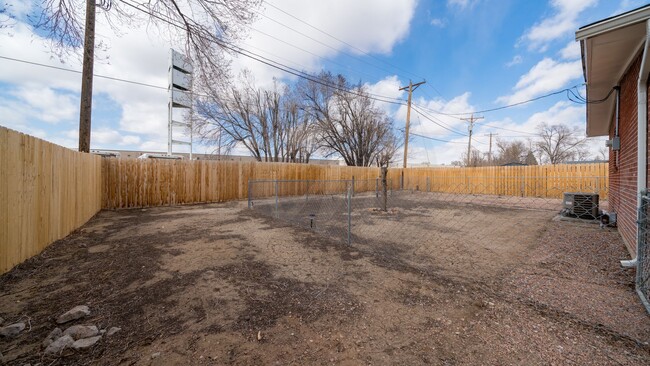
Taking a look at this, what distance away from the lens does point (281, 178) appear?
15148mm

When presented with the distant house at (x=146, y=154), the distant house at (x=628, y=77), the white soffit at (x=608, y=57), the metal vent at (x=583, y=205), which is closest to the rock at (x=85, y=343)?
the distant house at (x=628, y=77)

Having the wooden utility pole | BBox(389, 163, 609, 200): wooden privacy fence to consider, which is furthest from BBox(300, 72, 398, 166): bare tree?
the wooden utility pole

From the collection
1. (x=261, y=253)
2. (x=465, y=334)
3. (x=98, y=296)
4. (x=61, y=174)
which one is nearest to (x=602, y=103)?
(x=465, y=334)

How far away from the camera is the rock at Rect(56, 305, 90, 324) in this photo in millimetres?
2316

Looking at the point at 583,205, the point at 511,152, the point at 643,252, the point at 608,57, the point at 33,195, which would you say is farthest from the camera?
the point at 511,152

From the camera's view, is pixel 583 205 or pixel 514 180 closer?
pixel 583 205

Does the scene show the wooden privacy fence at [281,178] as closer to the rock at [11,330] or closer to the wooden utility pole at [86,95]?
the wooden utility pole at [86,95]

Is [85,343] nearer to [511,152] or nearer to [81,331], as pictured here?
[81,331]

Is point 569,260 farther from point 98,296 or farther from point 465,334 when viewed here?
point 98,296

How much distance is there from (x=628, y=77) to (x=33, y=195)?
10.5 metres

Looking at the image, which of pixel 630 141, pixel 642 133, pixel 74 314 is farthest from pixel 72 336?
pixel 630 141

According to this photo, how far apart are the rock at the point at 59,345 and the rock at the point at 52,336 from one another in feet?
0.22

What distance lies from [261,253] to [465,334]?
3.27 m

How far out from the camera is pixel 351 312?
257 centimetres
